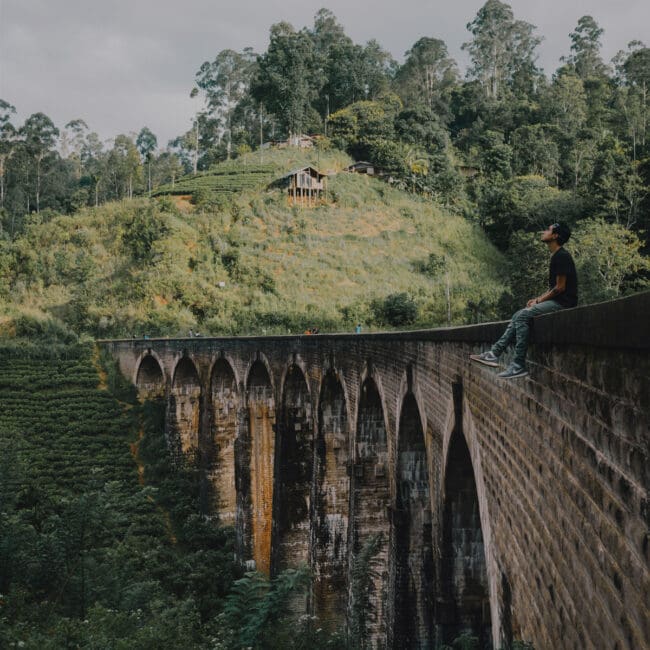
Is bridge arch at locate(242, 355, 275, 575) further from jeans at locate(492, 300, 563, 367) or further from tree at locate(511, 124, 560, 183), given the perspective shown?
tree at locate(511, 124, 560, 183)

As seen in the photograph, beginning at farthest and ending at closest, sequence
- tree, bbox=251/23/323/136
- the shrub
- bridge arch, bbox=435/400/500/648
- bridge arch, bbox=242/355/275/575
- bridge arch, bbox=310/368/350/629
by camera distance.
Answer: tree, bbox=251/23/323/136 < the shrub < bridge arch, bbox=242/355/275/575 < bridge arch, bbox=310/368/350/629 < bridge arch, bbox=435/400/500/648

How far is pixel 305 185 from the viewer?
53.7m

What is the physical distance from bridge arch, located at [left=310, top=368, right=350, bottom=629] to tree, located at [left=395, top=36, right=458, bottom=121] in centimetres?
7668

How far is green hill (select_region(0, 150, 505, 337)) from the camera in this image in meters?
40.1

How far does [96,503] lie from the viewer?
12586mm

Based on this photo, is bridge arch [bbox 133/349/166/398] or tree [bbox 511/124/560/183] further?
tree [bbox 511/124/560/183]

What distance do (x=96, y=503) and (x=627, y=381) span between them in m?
11.5

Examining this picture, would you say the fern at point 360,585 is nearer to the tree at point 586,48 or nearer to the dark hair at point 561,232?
the dark hair at point 561,232

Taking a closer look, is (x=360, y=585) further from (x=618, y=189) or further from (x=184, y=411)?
(x=618, y=189)

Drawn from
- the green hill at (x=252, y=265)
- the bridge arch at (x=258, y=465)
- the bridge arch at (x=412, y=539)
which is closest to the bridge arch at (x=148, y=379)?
the green hill at (x=252, y=265)

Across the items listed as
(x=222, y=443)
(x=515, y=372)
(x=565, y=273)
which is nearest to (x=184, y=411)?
(x=222, y=443)

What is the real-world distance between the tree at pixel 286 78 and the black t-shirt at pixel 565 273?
64.9m

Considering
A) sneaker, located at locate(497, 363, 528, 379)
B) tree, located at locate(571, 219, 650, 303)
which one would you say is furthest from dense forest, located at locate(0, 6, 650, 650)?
sneaker, located at locate(497, 363, 528, 379)

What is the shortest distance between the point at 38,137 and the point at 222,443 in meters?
55.4
